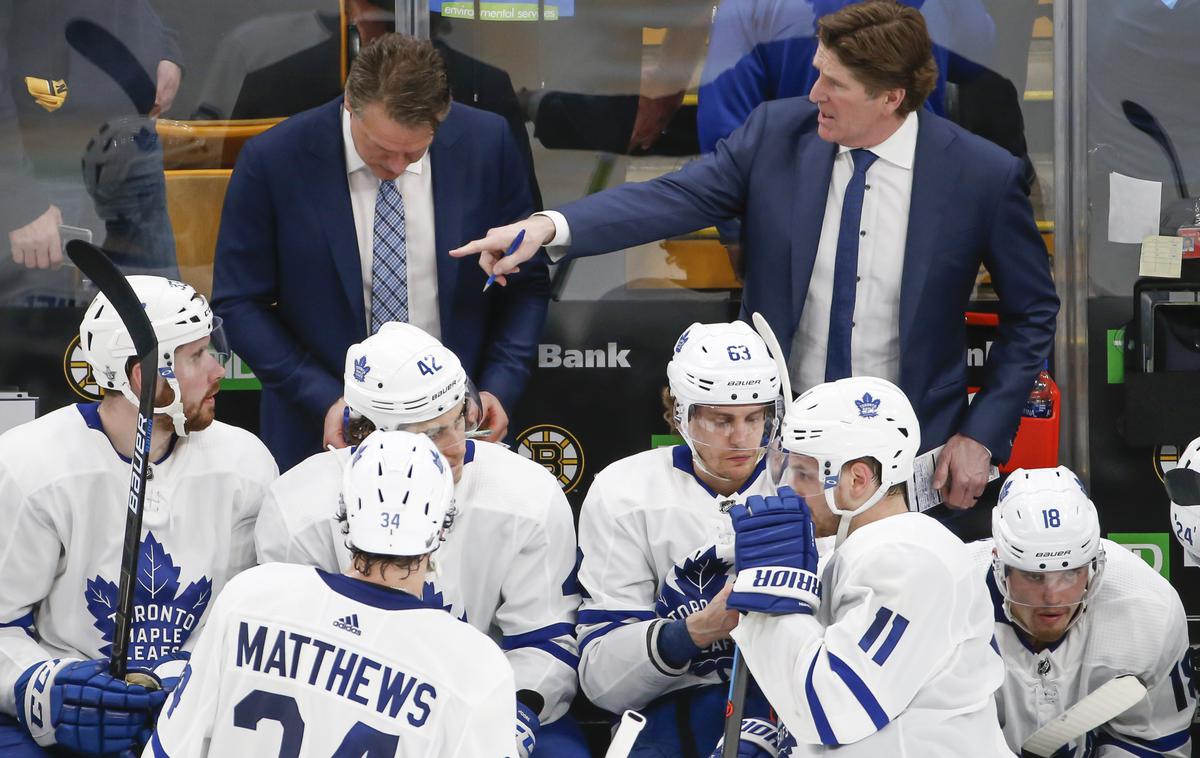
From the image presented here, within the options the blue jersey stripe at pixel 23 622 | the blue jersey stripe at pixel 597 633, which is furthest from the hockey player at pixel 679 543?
the blue jersey stripe at pixel 23 622

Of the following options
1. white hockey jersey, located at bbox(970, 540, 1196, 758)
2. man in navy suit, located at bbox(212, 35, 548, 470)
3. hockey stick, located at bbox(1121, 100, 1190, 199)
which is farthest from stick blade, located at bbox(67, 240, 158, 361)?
hockey stick, located at bbox(1121, 100, 1190, 199)

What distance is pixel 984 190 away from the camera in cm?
379

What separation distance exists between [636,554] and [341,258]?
3.70 ft

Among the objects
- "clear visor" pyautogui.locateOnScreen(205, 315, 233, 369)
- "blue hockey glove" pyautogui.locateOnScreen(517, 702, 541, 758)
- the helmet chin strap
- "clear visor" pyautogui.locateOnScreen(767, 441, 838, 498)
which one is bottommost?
"blue hockey glove" pyautogui.locateOnScreen(517, 702, 541, 758)

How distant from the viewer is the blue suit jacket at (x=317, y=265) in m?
3.94

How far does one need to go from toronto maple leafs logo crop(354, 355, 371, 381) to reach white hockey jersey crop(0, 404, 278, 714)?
0.37 m

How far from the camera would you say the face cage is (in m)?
3.46

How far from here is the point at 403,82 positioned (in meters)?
3.59

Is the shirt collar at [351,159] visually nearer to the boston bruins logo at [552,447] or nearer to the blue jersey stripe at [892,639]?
the boston bruins logo at [552,447]

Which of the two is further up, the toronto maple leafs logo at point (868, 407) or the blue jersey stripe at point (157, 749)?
the toronto maple leafs logo at point (868, 407)

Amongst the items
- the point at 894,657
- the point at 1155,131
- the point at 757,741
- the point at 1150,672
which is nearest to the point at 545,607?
the point at 757,741

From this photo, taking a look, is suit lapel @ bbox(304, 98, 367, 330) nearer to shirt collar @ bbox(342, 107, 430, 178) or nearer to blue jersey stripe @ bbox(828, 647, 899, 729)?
shirt collar @ bbox(342, 107, 430, 178)

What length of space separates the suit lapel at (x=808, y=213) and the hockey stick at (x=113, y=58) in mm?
1969

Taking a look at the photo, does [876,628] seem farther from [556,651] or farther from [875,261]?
[875,261]
